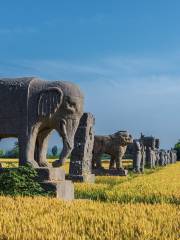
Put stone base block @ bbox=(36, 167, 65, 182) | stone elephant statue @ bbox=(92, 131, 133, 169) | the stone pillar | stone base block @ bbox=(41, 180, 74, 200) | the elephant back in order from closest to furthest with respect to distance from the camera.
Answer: stone base block @ bbox=(41, 180, 74, 200) → stone base block @ bbox=(36, 167, 65, 182) → the elephant back → the stone pillar → stone elephant statue @ bbox=(92, 131, 133, 169)

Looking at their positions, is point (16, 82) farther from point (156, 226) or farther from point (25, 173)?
point (156, 226)

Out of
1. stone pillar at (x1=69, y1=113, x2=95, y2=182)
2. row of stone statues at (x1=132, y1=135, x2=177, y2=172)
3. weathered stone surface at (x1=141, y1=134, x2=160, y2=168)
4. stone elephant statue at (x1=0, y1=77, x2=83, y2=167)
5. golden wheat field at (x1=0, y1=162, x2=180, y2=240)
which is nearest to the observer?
golden wheat field at (x1=0, y1=162, x2=180, y2=240)

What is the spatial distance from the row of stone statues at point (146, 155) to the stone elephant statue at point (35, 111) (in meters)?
20.3

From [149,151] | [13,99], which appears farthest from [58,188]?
[149,151]

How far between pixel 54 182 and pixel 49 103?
1.85 meters

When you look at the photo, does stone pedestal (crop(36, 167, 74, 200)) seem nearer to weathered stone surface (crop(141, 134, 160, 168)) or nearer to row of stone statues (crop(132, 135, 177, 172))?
row of stone statues (crop(132, 135, 177, 172))

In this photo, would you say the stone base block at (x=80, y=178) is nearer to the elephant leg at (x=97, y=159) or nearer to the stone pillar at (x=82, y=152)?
the stone pillar at (x=82, y=152)

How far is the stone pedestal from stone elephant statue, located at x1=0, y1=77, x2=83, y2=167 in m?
0.34

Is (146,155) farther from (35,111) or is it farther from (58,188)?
(58,188)

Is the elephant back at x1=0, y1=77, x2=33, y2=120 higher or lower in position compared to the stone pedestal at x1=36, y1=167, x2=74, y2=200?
higher

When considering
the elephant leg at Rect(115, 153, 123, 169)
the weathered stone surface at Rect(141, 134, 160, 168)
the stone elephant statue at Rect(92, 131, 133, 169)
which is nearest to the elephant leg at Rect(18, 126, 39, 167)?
the stone elephant statue at Rect(92, 131, 133, 169)

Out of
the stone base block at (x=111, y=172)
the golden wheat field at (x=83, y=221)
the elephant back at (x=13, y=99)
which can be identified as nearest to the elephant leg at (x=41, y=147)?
the elephant back at (x=13, y=99)

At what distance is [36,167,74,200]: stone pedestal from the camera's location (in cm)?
1185

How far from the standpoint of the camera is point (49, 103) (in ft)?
40.9
